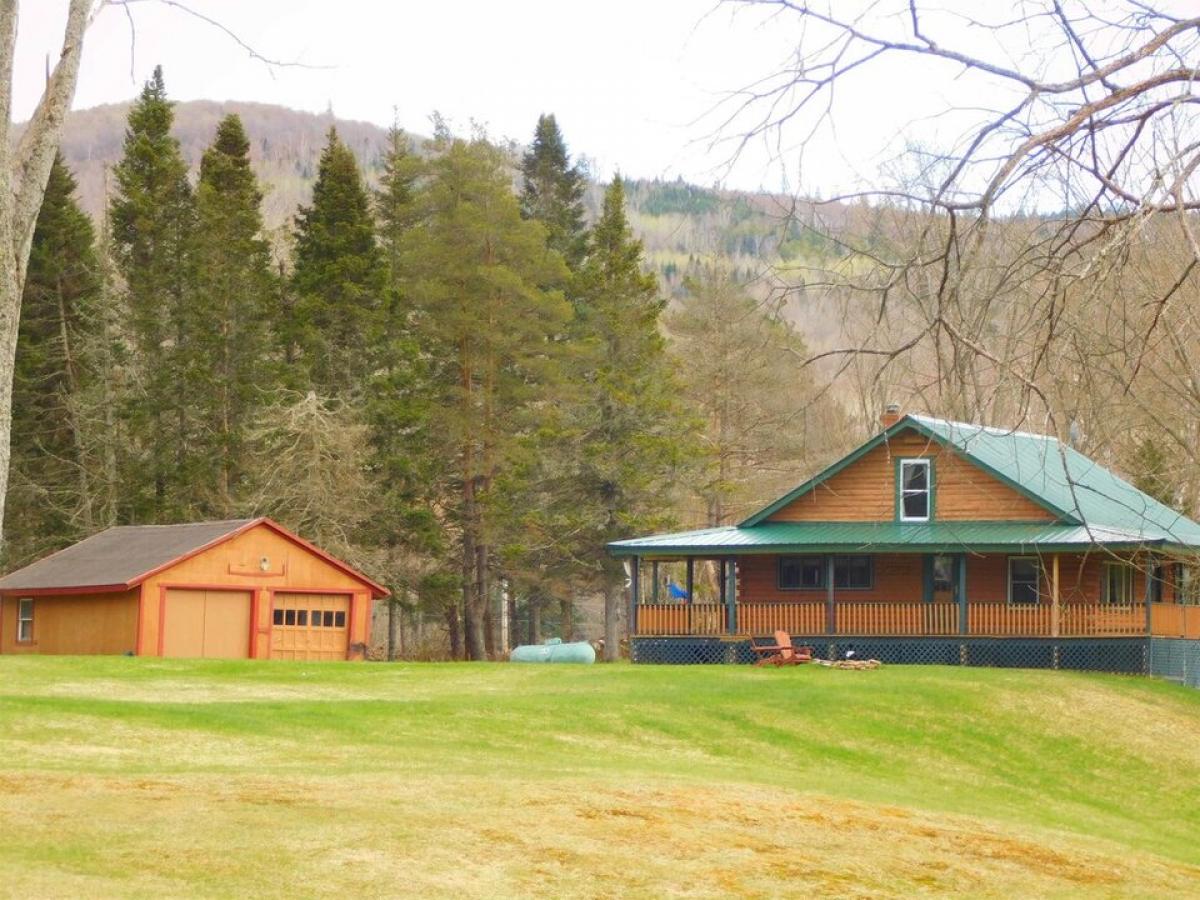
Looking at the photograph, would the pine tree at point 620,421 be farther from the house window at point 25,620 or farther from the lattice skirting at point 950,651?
the house window at point 25,620

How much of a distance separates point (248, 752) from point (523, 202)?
48094mm

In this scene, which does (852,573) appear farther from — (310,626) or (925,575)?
(310,626)

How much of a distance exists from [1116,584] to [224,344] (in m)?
29.9

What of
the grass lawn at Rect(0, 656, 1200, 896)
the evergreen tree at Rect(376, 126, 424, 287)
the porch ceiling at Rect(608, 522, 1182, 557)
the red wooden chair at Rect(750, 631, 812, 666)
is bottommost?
the grass lawn at Rect(0, 656, 1200, 896)

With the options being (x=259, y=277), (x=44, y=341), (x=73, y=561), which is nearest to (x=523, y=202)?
(x=259, y=277)

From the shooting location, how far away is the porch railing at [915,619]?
36.4 meters

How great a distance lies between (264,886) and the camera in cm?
1140

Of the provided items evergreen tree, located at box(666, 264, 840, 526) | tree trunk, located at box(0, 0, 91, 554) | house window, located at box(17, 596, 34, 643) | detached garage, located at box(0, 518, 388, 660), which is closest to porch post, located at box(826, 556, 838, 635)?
detached garage, located at box(0, 518, 388, 660)

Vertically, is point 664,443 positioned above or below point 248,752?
above

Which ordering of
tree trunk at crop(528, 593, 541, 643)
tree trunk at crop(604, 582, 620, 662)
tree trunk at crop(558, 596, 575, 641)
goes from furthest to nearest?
tree trunk at crop(528, 593, 541, 643) < tree trunk at crop(558, 596, 575, 641) < tree trunk at crop(604, 582, 620, 662)

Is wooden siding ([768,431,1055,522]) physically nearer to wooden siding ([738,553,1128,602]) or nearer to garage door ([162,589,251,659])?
wooden siding ([738,553,1128,602])

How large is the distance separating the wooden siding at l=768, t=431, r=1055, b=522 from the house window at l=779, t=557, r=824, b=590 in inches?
44.7

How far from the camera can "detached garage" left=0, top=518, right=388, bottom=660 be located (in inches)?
1592

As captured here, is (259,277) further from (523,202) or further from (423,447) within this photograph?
(523,202)
